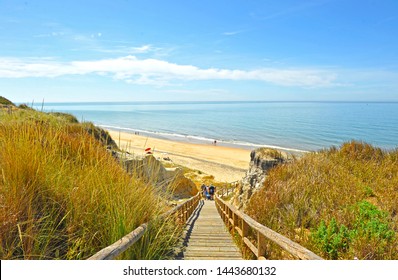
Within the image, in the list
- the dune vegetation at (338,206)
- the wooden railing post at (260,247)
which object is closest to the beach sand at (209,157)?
the dune vegetation at (338,206)

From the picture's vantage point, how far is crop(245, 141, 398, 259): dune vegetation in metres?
4.54

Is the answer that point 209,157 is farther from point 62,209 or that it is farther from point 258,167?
point 62,209

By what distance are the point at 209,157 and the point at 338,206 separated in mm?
39035

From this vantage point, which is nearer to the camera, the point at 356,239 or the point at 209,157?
the point at 356,239

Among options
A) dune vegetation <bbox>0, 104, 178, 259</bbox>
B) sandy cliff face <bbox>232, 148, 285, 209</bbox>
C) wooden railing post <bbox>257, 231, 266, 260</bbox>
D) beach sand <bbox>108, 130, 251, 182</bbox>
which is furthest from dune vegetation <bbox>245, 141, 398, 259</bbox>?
beach sand <bbox>108, 130, 251, 182</bbox>

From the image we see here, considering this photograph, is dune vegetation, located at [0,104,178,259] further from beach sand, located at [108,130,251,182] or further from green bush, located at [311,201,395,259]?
beach sand, located at [108,130,251,182]

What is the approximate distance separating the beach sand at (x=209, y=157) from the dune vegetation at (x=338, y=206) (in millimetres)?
24190

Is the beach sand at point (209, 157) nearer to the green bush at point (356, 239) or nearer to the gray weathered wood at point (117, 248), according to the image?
the green bush at point (356, 239)

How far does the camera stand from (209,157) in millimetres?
45094

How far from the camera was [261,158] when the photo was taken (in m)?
11.9

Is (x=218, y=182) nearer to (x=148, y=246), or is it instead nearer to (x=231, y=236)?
(x=231, y=236)

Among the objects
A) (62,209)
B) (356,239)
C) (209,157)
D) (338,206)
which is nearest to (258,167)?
(338,206)

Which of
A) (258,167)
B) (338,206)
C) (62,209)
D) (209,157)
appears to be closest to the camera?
(62,209)
